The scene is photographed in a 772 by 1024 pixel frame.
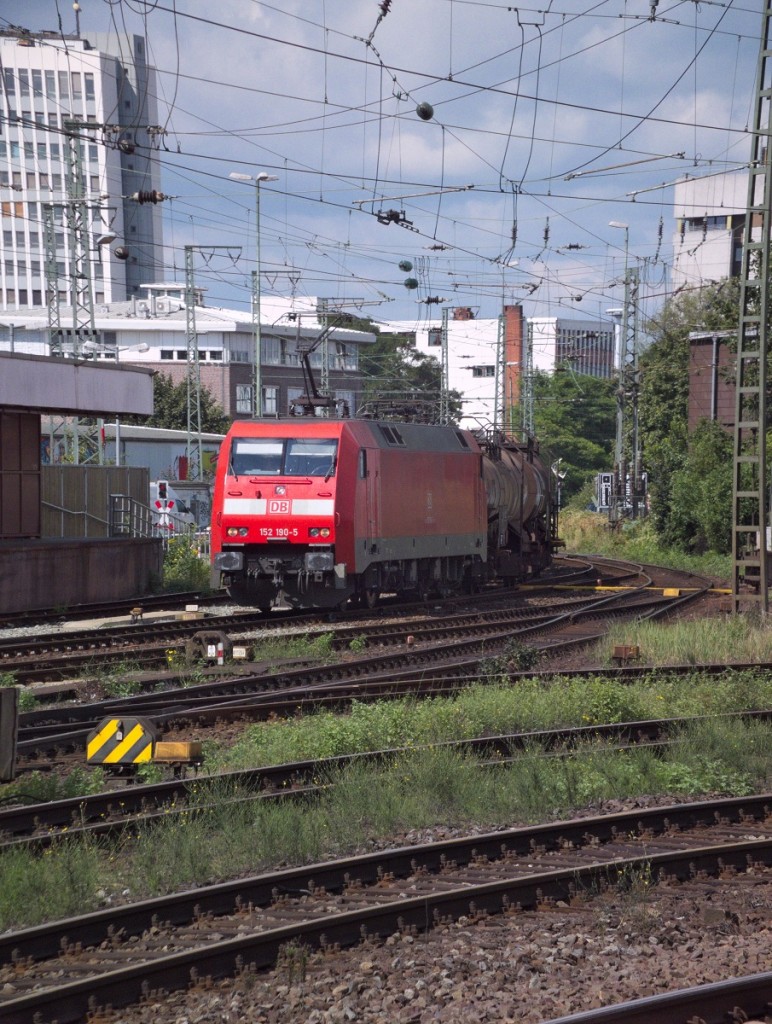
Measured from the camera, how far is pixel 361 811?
900 centimetres

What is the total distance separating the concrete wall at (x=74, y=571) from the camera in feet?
75.7

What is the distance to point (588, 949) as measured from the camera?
259 inches

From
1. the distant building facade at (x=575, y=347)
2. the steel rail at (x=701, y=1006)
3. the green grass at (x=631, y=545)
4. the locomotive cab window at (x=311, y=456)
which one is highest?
the distant building facade at (x=575, y=347)

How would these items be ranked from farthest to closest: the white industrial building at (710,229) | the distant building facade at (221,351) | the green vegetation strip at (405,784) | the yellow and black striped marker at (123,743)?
the white industrial building at (710,229) → the distant building facade at (221,351) → the yellow and black striped marker at (123,743) → the green vegetation strip at (405,784)

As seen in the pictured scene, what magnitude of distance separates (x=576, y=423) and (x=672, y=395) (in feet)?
92.2

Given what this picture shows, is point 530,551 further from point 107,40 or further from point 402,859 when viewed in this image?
point 107,40

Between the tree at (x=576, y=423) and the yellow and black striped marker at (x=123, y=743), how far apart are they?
75386 millimetres

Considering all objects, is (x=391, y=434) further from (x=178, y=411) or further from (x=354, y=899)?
(x=178, y=411)

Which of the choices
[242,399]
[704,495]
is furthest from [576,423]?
[704,495]

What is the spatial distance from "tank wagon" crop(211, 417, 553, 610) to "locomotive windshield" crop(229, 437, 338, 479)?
0.02 meters

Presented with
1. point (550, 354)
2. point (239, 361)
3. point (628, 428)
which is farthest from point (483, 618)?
point (550, 354)

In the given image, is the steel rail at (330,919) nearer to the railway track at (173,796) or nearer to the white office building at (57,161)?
the railway track at (173,796)

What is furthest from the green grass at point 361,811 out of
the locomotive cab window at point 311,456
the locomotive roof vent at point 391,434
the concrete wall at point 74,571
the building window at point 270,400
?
the building window at point 270,400

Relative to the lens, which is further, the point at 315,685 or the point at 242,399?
the point at 242,399
